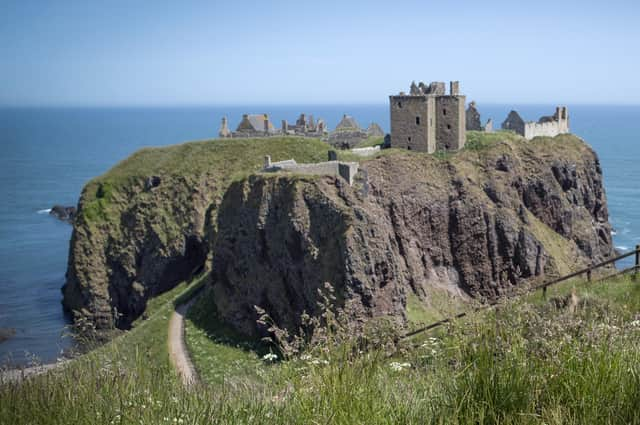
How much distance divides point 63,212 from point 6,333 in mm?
54621

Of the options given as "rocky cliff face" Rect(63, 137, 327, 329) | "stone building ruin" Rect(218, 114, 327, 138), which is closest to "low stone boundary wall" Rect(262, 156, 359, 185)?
"rocky cliff face" Rect(63, 137, 327, 329)

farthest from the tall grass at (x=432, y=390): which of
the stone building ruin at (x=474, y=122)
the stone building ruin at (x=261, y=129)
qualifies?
the stone building ruin at (x=261, y=129)

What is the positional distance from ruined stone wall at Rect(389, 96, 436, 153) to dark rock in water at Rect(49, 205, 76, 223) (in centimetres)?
6956

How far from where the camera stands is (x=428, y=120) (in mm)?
49094

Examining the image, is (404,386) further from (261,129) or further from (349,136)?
(261,129)

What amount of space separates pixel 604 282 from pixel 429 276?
2952cm

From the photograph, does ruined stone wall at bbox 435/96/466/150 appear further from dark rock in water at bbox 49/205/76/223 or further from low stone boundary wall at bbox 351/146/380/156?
dark rock in water at bbox 49/205/76/223

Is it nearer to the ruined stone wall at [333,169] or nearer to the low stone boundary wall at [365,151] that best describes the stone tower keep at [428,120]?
the low stone boundary wall at [365,151]

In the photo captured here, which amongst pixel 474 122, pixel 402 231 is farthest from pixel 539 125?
pixel 402 231

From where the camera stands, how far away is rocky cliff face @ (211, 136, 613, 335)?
1523 inches

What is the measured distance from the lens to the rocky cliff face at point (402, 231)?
38.7 metres

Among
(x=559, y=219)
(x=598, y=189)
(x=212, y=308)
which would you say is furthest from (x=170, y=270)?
(x=598, y=189)

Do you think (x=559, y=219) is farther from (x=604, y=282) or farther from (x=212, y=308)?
(x=604, y=282)

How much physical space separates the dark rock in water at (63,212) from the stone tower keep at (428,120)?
6970 cm
